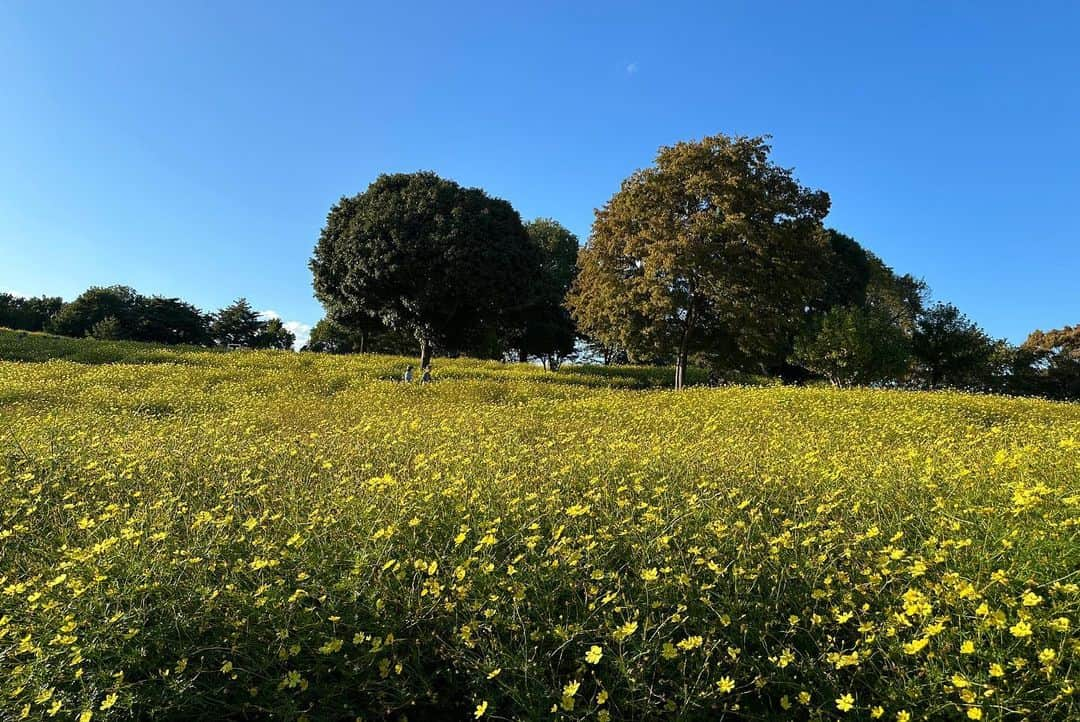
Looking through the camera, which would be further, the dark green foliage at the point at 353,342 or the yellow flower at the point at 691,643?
the dark green foliage at the point at 353,342

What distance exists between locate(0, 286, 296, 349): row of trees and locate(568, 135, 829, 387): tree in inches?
1641

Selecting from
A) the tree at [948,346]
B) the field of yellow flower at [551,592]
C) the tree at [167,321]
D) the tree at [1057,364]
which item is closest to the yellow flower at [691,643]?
the field of yellow flower at [551,592]

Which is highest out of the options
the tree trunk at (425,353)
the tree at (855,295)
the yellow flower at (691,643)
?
the tree at (855,295)

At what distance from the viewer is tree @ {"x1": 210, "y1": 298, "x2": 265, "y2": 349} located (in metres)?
67.1

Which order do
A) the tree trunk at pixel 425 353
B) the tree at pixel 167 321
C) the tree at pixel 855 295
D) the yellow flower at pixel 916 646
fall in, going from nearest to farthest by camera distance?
the yellow flower at pixel 916 646 → the tree trunk at pixel 425 353 → the tree at pixel 855 295 → the tree at pixel 167 321

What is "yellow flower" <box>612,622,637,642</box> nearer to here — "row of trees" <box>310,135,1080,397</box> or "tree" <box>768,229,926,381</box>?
"row of trees" <box>310,135,1080,397</box>

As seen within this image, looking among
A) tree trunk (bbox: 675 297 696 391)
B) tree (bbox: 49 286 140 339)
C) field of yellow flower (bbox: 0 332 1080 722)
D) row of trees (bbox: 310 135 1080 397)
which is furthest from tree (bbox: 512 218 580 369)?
tree (bbox: 49 286 140 339)

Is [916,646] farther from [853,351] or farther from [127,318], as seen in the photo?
[127,318]

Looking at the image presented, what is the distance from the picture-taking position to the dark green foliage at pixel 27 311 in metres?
56.5

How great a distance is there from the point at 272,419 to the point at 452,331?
38.3ft

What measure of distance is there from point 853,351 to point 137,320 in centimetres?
5958

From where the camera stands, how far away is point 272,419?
28.7 ft

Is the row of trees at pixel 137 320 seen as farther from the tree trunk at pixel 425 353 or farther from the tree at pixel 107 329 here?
the tree trunk at pixel 425 353

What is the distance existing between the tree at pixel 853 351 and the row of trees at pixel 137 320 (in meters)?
45.6
